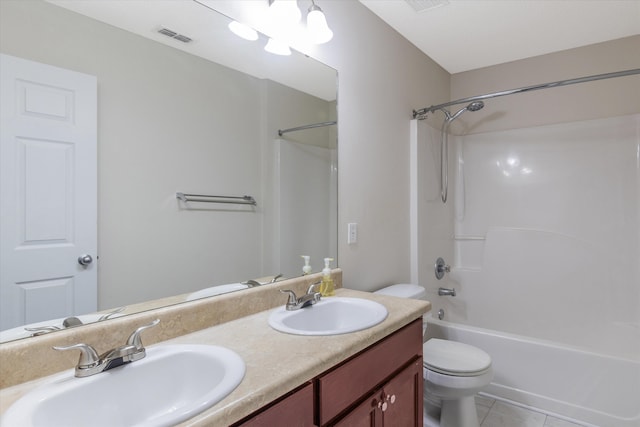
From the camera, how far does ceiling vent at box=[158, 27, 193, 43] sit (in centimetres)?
116

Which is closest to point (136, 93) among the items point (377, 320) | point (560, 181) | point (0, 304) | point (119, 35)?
point (119, 35)

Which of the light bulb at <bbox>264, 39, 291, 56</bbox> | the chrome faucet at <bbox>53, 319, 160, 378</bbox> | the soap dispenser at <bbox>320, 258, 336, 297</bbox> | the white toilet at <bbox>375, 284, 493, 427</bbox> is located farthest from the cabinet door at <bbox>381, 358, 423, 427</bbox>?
the light bulb at <bbox>264, 39, 291, 56</bbox>

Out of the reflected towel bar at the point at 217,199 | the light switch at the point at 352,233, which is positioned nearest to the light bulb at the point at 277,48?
the reflected towel bar at the point at 217,199

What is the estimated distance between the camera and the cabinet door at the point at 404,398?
1230 mm

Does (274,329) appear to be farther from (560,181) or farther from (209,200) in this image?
(560,181)

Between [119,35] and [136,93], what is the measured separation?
163mm

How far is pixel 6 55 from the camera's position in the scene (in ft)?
2.74

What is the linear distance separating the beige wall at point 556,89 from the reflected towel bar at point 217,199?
2311 millimetres

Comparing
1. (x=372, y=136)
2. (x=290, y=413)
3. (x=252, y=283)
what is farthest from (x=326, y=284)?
(x=372, y=136)

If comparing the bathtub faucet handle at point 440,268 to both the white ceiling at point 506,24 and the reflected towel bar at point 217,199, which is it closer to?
the white ceiling at point 506,24

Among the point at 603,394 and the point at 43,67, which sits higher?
the point at 43,67

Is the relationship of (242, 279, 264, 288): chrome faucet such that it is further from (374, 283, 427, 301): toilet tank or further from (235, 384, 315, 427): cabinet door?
(374, 283, 427, 301): toilet tank

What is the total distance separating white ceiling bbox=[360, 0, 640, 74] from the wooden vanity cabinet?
70.5 inches

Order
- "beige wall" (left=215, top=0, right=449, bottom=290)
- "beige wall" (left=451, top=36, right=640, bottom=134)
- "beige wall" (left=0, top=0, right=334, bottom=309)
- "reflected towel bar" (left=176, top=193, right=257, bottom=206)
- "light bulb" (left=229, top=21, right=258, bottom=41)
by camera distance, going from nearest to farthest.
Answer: "beige wall" (left=0, top=0, right=334, bottom=309), "reflected towel bar" (left=176, top=193, right=257, bottom=206), "light bulb" (left=229, top=21, right=258, bottom=41), "beige wall" (left=215, top=0, right=449, bottom=290), "beige wall" (left=451, top=36, right=640, bottom=134)
